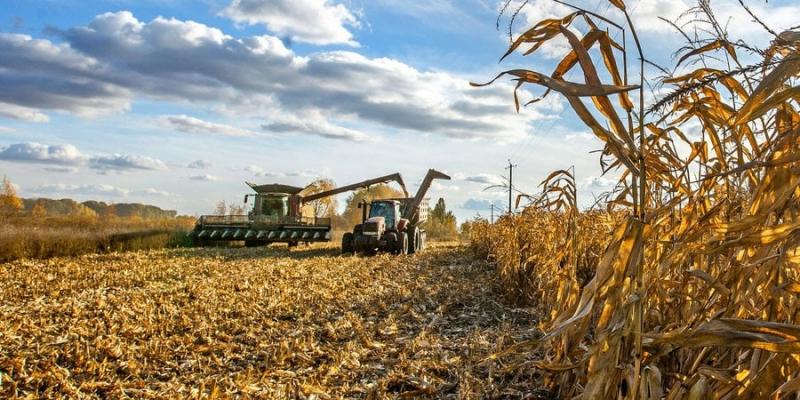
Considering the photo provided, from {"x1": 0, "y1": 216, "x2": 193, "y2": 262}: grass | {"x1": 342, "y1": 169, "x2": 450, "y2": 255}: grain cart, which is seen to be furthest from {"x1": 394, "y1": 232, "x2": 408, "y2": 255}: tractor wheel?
{"x1": 0, "y1": 216, "x2": 193, "y2": 262}: grass

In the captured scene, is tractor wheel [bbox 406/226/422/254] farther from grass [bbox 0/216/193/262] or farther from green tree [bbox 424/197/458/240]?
green tree [bbox 424/197/458/240]

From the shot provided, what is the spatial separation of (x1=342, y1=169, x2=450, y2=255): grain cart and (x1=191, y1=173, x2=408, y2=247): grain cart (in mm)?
1721

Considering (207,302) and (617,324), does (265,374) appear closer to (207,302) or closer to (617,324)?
(617,324)

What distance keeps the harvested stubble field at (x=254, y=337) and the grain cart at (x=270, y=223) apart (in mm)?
9504

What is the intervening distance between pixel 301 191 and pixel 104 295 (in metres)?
15.7

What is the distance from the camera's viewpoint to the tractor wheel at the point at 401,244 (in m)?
18.2

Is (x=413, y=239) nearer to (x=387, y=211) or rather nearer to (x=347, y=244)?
(x=387, y=211)

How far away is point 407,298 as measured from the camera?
8297 millimetres

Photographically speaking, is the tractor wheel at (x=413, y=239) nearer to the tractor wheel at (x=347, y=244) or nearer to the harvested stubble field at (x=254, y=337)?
the tractor wheel at (x=347, y=244)

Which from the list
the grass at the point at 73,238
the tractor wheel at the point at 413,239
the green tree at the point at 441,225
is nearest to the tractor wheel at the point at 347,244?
the tractor wheel at the point at 413,239

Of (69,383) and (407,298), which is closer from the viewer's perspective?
(69,383)

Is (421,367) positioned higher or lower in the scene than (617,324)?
lower

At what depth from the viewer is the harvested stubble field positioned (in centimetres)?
425

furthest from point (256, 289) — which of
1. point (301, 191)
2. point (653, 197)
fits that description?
point (301, 191)
